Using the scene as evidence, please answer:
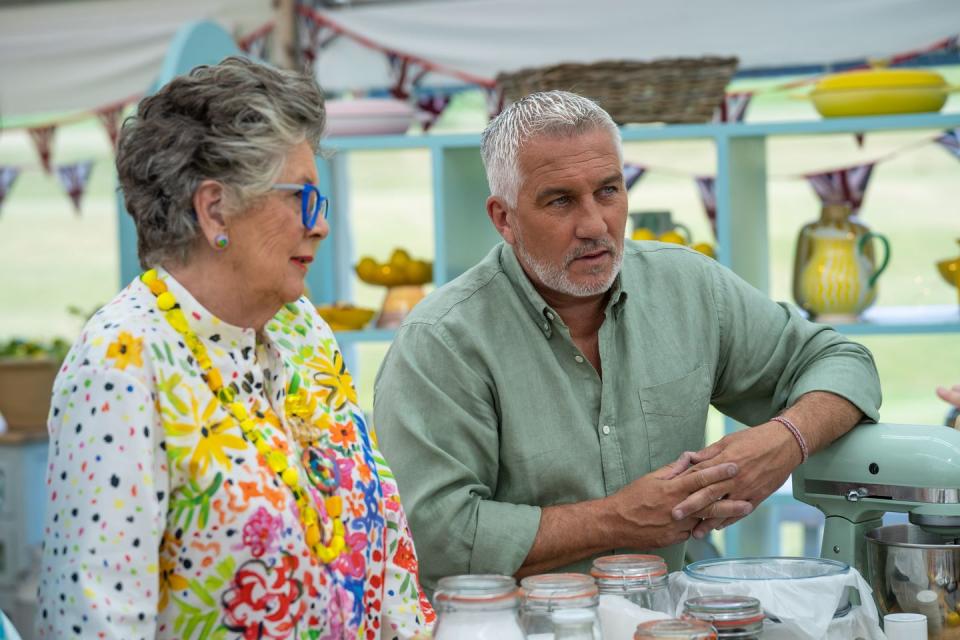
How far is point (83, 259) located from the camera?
10453 mm

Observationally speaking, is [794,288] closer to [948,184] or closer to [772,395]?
[772,395]

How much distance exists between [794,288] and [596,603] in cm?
220

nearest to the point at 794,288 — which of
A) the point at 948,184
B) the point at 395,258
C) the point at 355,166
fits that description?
the point at 395,258

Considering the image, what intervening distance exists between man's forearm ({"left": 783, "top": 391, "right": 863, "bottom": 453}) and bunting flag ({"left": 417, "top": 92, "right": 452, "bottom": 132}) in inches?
84.4

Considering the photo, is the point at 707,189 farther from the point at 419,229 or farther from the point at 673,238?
the point at 419,229

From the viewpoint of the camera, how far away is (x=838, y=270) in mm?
3090

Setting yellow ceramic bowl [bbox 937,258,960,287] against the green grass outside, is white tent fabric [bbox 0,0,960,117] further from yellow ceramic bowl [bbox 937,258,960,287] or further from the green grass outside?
the green grass outside

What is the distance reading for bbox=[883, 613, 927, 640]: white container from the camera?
1481 mm

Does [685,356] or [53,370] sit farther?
[53,370]

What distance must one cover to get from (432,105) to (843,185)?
129cm

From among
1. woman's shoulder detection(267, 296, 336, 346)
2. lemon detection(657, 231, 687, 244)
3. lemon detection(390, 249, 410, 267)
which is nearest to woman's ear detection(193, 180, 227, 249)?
woman's shoulder detection(267, 296, 336, 346)

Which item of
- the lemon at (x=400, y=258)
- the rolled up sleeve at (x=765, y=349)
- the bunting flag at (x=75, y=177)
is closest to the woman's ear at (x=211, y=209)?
the rolled up sleeve at (x=765, y=349)

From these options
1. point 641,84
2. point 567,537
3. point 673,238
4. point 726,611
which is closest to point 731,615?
point 726,611

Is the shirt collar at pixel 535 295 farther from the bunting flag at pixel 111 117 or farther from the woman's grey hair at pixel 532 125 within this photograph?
the bunting flag at pixel 111 117
